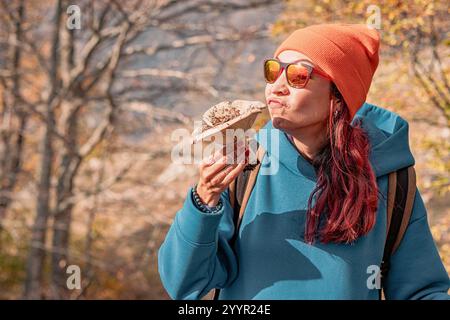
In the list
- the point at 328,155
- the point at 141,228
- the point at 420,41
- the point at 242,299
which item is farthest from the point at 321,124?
the point at 141,228

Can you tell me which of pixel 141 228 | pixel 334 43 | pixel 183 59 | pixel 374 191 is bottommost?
pixel 141 228

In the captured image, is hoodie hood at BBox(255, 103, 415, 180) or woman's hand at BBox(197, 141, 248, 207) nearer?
woman's hand at BBox(197, 141, 248, 207)

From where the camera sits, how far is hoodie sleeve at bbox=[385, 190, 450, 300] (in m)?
1.84

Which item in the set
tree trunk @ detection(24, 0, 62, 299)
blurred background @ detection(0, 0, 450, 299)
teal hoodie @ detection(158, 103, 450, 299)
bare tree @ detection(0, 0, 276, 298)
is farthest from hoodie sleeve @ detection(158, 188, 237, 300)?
tree trunk @ detection(24, 0, 62, 299)

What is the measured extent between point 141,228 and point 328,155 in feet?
48.8

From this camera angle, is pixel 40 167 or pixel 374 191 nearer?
pixel 374 191

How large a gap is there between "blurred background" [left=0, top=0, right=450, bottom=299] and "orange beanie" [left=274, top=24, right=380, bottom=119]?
2.15m

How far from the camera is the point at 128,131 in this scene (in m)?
10.9

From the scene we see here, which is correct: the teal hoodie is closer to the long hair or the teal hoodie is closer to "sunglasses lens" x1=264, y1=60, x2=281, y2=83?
the long hair

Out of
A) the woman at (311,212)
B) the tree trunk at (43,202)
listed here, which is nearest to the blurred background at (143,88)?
the tree trunk at (43,202)

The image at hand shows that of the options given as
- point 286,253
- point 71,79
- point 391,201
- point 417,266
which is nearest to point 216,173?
point 286,253

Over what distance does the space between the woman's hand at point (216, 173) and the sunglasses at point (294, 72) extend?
262mm

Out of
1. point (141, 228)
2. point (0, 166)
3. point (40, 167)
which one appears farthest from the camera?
point (141, 228)
